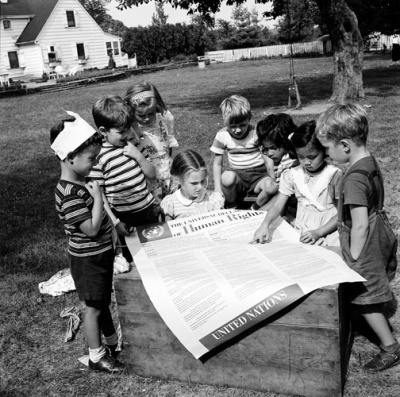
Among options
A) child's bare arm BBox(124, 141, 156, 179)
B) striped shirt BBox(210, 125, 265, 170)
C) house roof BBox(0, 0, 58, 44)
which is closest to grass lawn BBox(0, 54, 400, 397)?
child's bare arm BBox(124, 141, 156, 179)

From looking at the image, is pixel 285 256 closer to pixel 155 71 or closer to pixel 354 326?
pixel 354 326

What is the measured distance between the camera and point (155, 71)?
34906 mm

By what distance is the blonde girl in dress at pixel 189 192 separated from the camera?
3182 mm

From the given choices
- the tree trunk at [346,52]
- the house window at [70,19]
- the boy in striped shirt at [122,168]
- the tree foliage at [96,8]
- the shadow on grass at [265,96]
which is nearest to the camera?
the boy in striped shirt at [122,168]

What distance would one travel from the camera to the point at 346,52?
41.1 ft

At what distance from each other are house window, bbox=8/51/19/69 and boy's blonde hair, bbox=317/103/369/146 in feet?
136

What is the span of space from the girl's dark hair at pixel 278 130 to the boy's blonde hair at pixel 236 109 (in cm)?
31

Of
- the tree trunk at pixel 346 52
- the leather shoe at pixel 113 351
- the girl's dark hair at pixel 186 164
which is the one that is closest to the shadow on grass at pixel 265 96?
the tree trunk at pixel 346 52

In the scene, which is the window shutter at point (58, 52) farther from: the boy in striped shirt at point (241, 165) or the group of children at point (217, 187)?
the group of children at point (217, 187)

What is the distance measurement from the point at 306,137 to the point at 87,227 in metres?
1.33

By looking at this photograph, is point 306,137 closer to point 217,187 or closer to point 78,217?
point 78,217

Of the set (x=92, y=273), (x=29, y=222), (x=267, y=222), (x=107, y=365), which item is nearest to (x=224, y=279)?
(x=267, y=222)

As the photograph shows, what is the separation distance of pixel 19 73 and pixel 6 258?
128 ft

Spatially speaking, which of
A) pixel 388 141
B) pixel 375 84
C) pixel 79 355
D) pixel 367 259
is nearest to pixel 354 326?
pixel 367 259
